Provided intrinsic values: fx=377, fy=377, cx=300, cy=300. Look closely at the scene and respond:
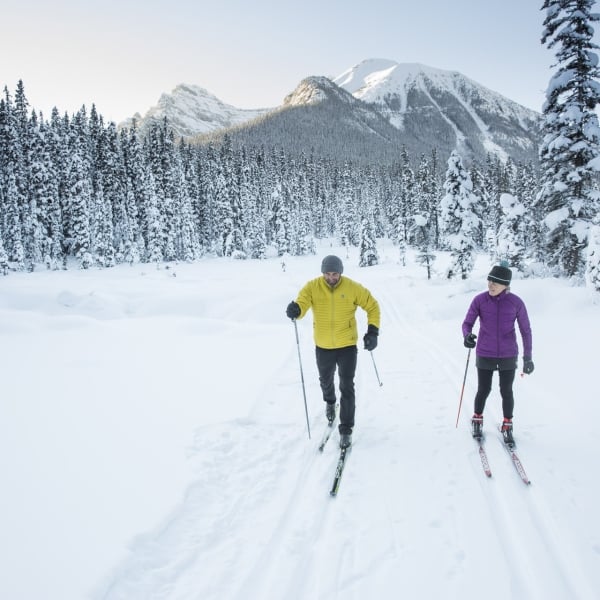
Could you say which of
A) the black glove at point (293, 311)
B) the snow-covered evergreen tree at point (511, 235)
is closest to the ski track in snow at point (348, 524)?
the black glove at point (293, 311)

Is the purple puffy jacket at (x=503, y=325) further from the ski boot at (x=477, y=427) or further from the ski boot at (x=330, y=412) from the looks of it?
the ski boot at (x=330, y=412)

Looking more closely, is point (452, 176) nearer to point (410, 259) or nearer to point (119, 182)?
point (410, 259)

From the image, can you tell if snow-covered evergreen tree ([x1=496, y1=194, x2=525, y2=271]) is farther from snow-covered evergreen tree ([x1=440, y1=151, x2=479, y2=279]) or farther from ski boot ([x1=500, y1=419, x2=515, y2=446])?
ski boot ([x1=500, y1=419, x2=515, y2=446])

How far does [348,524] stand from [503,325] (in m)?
3.27

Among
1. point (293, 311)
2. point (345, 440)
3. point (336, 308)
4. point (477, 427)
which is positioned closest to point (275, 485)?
point (345, 440)

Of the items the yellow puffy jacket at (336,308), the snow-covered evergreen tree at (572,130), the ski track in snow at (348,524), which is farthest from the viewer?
the snow-covered evergreen tree at (572,130)

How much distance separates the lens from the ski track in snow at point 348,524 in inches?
122

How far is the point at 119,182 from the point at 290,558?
53.3m

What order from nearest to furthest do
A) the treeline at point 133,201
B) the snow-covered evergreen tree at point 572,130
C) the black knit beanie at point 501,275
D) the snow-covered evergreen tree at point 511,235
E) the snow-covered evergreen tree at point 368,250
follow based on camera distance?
the black knit beanie at point 501,275 < the snow-covered evergreen tree at point 572,130 < the snow-covered evergreen tree at point 511,235 < the treeline at point 133,201 < the snow-covered evergreen tree at point 368,250

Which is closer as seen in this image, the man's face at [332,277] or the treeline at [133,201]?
the man's face at [332,277]

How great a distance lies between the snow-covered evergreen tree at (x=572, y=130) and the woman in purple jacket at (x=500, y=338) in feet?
43.9

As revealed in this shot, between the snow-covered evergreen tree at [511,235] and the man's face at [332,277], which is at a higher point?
the snow-covered evergreen tree at [511,235]

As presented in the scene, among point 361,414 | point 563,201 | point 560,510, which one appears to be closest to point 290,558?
point 560,510

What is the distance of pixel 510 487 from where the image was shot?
4.28 m
